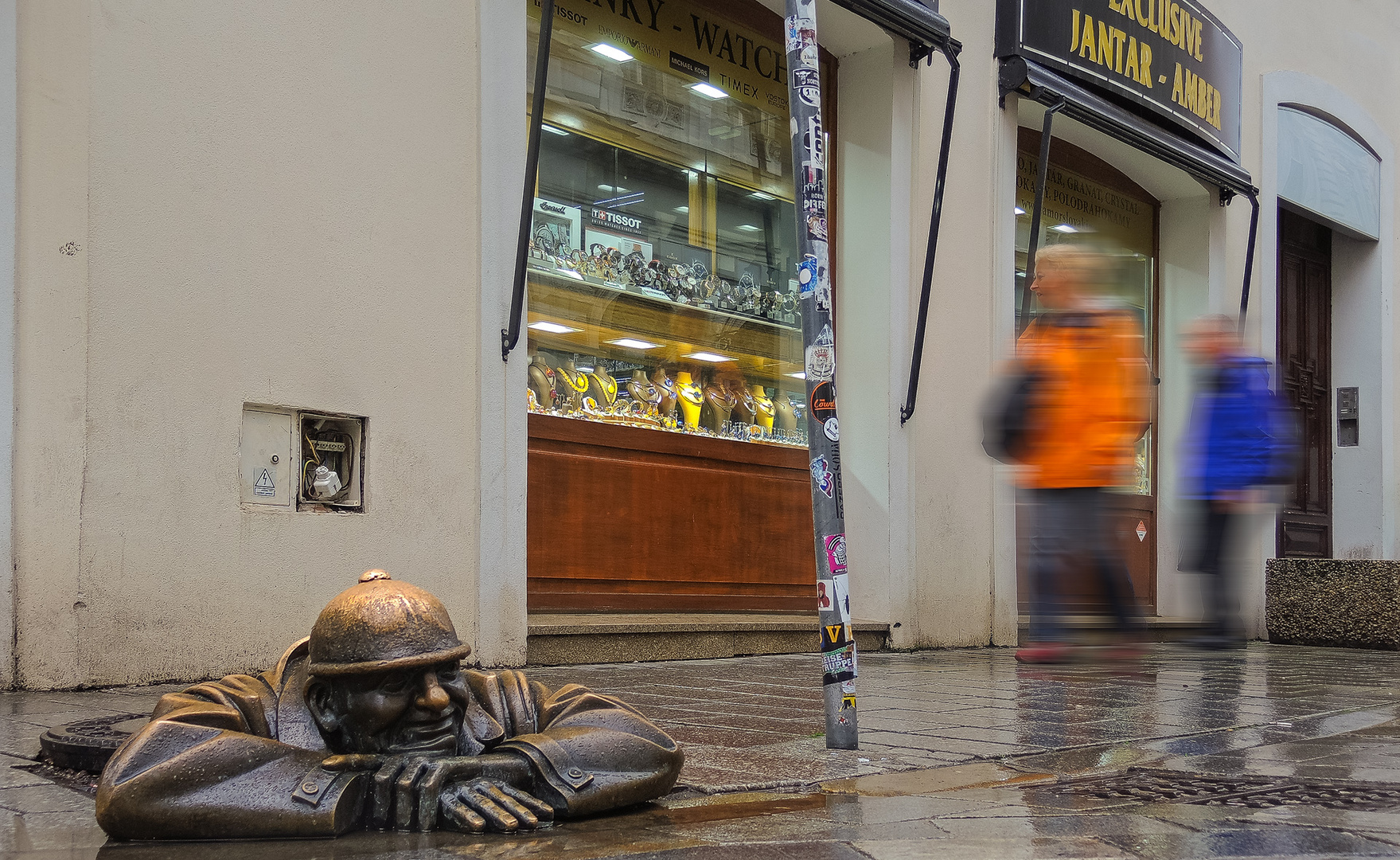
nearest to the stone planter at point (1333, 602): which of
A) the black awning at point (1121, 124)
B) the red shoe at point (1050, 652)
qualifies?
the black awning at point (1121, 124)

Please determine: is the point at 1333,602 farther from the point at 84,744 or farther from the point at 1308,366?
the point at 84,744

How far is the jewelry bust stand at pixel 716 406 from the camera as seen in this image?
744 cm

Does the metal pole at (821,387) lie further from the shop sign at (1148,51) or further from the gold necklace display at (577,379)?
the shop sign at (1148,51)

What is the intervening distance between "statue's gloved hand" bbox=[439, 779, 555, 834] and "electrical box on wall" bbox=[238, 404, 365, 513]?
9.53 ft

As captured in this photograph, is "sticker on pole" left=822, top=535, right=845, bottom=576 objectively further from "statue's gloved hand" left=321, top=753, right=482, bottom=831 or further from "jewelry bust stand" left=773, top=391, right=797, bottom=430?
"jewelry bust stand" left=773, top=391, right=797, bottom=430

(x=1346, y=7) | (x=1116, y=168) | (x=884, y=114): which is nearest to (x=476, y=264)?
(x=884, y=114)

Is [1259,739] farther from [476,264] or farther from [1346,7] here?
[1346,7]

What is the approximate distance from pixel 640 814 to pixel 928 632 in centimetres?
551

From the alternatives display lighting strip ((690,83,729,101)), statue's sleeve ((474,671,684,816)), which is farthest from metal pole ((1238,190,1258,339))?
statue's sleeve ((474,671,684,816))

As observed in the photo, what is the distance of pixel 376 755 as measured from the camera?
235cm

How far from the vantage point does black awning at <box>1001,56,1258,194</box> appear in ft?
28.0

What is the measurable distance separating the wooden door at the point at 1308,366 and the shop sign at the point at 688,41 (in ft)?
22.3

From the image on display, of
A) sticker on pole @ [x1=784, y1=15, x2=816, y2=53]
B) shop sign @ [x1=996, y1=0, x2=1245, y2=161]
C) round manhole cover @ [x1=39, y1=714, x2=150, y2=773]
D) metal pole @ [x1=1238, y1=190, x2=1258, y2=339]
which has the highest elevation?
shop sign @ [x1=996, y1=0, x2=1245, y2=161]

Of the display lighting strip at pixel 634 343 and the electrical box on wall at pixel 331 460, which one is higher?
the display lighting strip at pixel 634 343
